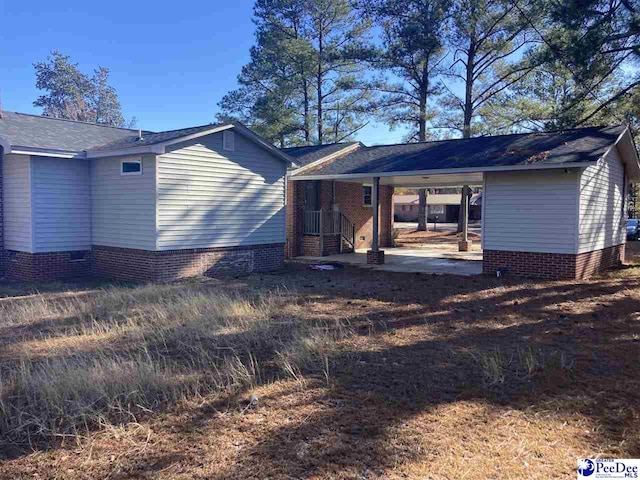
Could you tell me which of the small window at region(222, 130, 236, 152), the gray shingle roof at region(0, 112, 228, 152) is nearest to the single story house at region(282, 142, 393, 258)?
the small window at region(222, 130, 236, 152)

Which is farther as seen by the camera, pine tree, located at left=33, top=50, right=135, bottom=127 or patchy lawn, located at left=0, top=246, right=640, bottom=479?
pine tree, located at left=33, top=50, right=135, bottom=127

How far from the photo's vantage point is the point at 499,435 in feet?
13.1

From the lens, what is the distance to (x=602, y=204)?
44.9 ft

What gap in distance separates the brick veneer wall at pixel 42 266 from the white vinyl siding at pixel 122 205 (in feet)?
2.65

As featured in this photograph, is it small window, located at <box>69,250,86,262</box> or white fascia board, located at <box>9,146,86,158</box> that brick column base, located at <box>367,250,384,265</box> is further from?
white fascia board, located at <box>9,146,86,158</box>

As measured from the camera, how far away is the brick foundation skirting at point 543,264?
39.3 ft

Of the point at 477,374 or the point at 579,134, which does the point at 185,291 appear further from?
the point at 579,134

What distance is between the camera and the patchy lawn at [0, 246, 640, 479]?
361 cm

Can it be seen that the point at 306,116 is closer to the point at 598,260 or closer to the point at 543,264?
the point at 598,260

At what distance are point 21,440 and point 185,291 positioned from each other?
6.42 metres

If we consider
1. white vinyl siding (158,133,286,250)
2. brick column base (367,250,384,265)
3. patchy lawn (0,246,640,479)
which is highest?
white vinyl siding (158,133,286,250)

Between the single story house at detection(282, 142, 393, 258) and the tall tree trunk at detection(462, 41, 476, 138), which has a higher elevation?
the tall tree trunk at detection(462, 41, 476, 138)

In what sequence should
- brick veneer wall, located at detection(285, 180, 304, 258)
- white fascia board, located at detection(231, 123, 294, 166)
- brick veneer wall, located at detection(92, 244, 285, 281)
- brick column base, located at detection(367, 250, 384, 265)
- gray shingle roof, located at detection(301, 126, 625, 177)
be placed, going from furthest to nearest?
brick veneer wall, located at detection(285, 180, 304, 258) < brick column base, located at detection(367, 250, 384, 265) < white fascia board, located at detection(231, 123, 294, 166) < gray shingle roof, located at detection(301, 126, 625, 177) < brick veneer wall, located at detection(92, 244, 285, 281)

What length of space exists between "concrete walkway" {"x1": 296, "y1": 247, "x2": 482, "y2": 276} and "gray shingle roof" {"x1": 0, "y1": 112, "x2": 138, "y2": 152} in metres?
7.11
